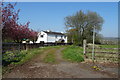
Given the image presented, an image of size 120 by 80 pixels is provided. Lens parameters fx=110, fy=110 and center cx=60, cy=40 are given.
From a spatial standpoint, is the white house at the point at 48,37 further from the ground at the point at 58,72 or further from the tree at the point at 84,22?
the ground at the point at 58,72

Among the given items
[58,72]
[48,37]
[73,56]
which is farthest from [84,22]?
[58,72]

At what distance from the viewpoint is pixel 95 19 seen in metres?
32.6

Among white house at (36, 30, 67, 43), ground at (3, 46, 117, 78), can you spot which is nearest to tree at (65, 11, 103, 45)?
white house at (36, 30, 67, 43)

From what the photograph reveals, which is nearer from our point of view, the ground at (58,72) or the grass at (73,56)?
the ground at (58,72)

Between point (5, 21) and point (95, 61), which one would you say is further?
point (95, 61)

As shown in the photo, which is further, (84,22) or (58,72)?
(84,22)

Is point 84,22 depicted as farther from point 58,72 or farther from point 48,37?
point 58,72

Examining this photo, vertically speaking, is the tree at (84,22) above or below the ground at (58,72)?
above

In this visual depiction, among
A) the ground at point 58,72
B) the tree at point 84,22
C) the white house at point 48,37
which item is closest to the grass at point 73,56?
the ground at point 58,72

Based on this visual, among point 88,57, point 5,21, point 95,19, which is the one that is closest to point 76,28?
point 95,19

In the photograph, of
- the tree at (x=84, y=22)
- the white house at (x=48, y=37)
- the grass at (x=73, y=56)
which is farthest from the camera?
the white house at (x=48, y=37)

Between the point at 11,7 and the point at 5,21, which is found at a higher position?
the point at 11,7

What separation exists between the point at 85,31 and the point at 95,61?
24.6 meters

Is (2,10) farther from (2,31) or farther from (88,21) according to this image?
(88,21)
